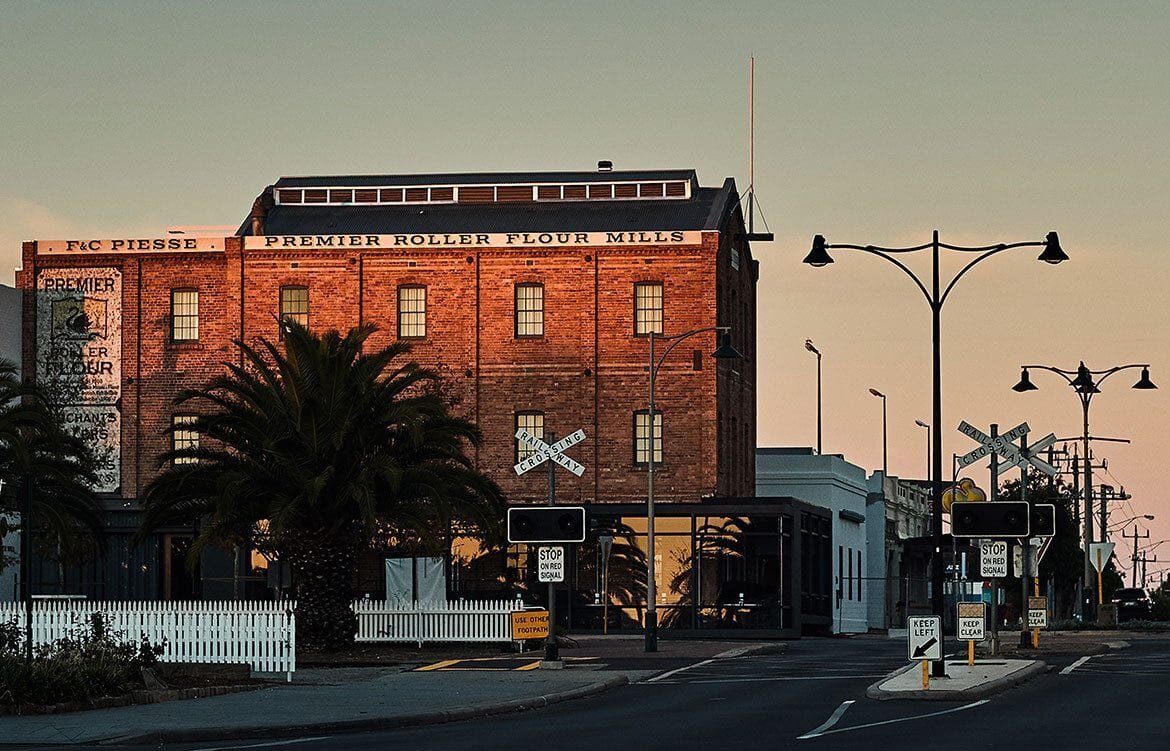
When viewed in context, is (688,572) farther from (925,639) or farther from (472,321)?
(925,639)

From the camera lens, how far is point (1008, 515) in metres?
35.5

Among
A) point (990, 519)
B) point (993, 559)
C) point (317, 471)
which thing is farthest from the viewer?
point (317, 471)

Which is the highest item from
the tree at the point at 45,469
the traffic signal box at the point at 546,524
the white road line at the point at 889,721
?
the tree at the point at 45,469

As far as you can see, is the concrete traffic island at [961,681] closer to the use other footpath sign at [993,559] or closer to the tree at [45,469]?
the use other footpath sign at [993,559]

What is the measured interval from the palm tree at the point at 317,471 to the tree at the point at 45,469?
3.92 metres

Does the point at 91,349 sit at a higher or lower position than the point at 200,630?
higher

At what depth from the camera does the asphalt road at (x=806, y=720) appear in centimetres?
2200

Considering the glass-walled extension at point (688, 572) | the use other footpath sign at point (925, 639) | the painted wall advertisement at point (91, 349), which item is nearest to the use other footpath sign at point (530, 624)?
the use other footpath sign at point (925, 639)

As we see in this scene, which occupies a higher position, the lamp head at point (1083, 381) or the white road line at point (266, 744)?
the lamp head at point (1083, 381)

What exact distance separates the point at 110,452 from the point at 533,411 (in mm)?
13255

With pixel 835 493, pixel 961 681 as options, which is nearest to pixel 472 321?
pixel 835 493

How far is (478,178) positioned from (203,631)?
32491 millimetres

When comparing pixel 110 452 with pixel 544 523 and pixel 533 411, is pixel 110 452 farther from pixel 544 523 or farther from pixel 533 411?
pixel 544 523

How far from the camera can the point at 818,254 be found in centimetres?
3691
